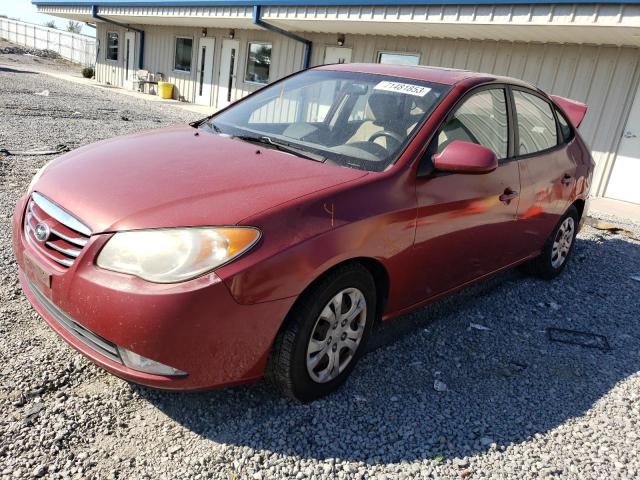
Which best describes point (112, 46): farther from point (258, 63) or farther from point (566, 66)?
point (566, 66)

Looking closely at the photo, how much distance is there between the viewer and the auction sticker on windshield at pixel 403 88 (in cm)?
330

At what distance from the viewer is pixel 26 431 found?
2312 mm

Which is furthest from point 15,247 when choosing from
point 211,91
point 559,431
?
point 211,91

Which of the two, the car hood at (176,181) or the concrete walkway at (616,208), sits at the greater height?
the car hood at (176,181)

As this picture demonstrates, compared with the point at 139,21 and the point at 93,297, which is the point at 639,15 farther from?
the point at 139,21

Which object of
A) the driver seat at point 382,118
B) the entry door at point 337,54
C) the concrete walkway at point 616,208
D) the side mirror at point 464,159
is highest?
the entry door at point 337,54

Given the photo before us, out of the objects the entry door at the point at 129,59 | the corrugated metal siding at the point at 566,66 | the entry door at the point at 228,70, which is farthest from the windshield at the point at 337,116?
the entry door at the point at 129,59

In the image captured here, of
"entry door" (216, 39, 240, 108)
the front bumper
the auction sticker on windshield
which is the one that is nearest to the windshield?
the auction sticker on windshield

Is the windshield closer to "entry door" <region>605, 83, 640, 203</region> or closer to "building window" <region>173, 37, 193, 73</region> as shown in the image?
"entry door" <region>605, 83, 640, 203</region>

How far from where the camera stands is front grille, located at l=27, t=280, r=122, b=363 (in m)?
2.23

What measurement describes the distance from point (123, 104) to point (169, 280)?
49.7 feet

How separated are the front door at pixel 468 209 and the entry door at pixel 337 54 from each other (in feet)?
34.5

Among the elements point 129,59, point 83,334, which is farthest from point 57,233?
point 129,59

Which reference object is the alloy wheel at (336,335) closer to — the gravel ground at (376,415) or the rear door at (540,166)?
the gravel ground at (376,415)
